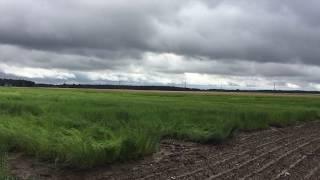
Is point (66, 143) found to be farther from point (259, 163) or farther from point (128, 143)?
point (259, 163)

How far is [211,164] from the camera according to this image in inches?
677

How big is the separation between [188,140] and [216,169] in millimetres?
6942

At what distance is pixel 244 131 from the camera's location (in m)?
29.5

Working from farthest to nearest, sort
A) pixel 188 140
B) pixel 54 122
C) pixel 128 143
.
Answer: pixel 188 140 < pixel 54 122 < pixel 128 143

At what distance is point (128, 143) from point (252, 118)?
60.7 feet

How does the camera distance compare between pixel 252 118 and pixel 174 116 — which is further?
pixel 252 118

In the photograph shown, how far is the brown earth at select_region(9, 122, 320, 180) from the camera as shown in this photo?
1445cm

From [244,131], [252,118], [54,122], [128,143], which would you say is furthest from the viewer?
[252,118]

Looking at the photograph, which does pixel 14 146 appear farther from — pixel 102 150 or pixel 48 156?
pixel 102 150

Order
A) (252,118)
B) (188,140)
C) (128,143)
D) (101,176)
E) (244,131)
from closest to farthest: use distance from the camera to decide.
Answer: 1. (101,176)
2. (128,143)
3. (188,140)
4. (244,131)
5. (252,118)

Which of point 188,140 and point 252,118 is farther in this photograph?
point 252,118

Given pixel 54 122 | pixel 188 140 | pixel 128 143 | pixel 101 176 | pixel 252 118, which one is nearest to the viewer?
pixel 101 176

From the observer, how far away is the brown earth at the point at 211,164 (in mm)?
14445

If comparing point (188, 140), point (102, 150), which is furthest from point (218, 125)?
point (102, 150)
